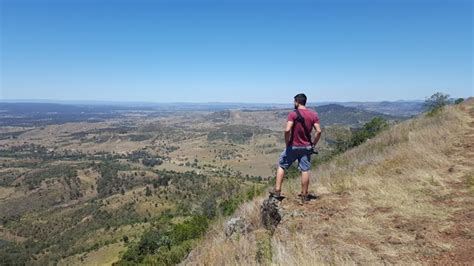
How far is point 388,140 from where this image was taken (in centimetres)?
1349

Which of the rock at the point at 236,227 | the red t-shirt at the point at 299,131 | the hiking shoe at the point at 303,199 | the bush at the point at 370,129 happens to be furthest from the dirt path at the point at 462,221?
the bush at the point at 370,129

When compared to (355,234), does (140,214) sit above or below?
below

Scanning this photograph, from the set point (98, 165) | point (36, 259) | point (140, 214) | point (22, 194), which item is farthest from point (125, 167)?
point (36, 259)

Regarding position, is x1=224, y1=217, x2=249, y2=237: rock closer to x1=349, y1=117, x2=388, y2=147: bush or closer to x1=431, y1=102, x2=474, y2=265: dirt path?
x1=431, y1=102, x2=474, y2=265: dirt path

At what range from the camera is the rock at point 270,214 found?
567 centimetres

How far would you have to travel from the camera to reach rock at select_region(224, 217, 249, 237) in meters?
5.71

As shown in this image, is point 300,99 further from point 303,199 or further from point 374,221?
point 374,221

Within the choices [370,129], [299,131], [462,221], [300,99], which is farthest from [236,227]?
[370,129]

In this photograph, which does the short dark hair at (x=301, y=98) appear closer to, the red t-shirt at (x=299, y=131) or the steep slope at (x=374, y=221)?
the red t-shirt at (x=299, y=131)

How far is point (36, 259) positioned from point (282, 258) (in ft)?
276

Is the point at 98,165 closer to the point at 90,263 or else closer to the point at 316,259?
the point at 90,263

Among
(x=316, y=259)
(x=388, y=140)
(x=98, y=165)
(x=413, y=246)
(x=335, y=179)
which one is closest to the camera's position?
(x=316, y=259)

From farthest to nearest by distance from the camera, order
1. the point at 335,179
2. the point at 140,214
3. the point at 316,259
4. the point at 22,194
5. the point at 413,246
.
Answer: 1. the point at 22,194
2. the point at 140,214
3. the point at 335,179
4. the point at 413,246
5. the point at 316,259

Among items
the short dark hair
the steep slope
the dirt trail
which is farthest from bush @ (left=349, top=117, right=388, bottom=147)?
the short dark hair
